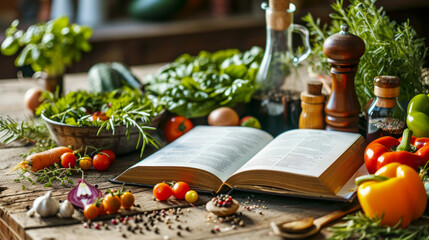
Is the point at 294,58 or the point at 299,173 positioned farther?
the point at 294,58

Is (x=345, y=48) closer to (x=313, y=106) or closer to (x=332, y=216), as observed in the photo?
(x=313, y=106)

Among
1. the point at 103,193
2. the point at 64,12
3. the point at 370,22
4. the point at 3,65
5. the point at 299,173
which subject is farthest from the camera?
the point at 64,12

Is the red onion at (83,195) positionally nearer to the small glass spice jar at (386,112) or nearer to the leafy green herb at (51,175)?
the leafy green herb at (51,175)

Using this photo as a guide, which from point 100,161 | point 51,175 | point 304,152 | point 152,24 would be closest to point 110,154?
point 100,161

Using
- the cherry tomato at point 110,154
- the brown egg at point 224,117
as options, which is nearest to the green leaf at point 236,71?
the brown egg at point 224,117

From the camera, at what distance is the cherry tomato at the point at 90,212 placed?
1.20 m

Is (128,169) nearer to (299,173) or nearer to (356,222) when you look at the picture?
(299,173)

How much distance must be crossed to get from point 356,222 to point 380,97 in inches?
17.1

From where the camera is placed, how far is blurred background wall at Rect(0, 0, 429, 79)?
388cm

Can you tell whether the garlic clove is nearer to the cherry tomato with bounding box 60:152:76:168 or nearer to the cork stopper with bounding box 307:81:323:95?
the cherry tomato with bounding box 60:152:76:168

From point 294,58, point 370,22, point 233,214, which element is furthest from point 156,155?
point 370,22

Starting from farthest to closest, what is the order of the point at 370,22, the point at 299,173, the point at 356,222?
the point at 370,22 → the point at 299,173 → the point at 356,222

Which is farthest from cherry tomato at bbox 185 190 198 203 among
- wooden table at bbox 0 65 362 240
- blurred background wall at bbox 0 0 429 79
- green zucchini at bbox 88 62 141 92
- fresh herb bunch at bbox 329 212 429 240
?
blurred background wall at bbox 0 0 429 79

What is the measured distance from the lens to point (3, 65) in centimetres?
374
